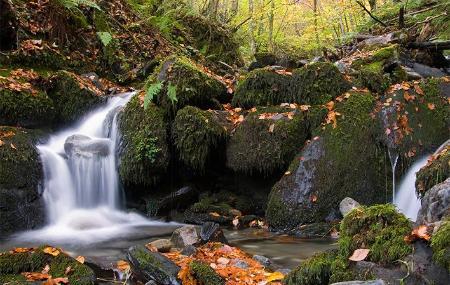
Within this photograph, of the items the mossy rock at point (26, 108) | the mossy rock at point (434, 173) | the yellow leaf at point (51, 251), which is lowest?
the yellow leaf at point (51, 251)

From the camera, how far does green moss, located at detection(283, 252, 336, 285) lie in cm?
338

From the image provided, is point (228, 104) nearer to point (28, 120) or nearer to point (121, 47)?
point (28, 120)

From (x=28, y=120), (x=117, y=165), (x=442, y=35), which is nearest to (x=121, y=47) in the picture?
(x=28, y=120)

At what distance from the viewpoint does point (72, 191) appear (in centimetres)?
764

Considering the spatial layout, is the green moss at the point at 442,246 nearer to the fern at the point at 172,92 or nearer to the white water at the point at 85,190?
the white water at the point at 85,190

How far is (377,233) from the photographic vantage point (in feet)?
10.9

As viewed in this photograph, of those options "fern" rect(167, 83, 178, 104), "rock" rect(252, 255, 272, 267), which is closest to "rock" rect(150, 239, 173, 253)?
"rock" rect(252, 255, 272, 267)

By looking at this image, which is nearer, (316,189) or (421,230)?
(421,230)

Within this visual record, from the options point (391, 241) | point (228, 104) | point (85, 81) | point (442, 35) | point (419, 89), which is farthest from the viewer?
point (85, 81)

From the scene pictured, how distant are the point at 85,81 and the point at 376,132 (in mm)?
6294

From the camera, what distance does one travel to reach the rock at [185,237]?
525 cm

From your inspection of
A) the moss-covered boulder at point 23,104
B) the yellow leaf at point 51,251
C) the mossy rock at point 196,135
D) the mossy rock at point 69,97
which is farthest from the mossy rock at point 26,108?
the yellow leaf at point 51,251

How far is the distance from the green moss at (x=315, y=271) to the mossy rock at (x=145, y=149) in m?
4.34

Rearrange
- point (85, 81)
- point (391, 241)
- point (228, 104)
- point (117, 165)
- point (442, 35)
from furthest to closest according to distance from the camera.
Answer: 1. point (85, 81)
2. point (442, 35)
3. point (228, 104)
4. point (117, 165)
5. point (391, 241)
